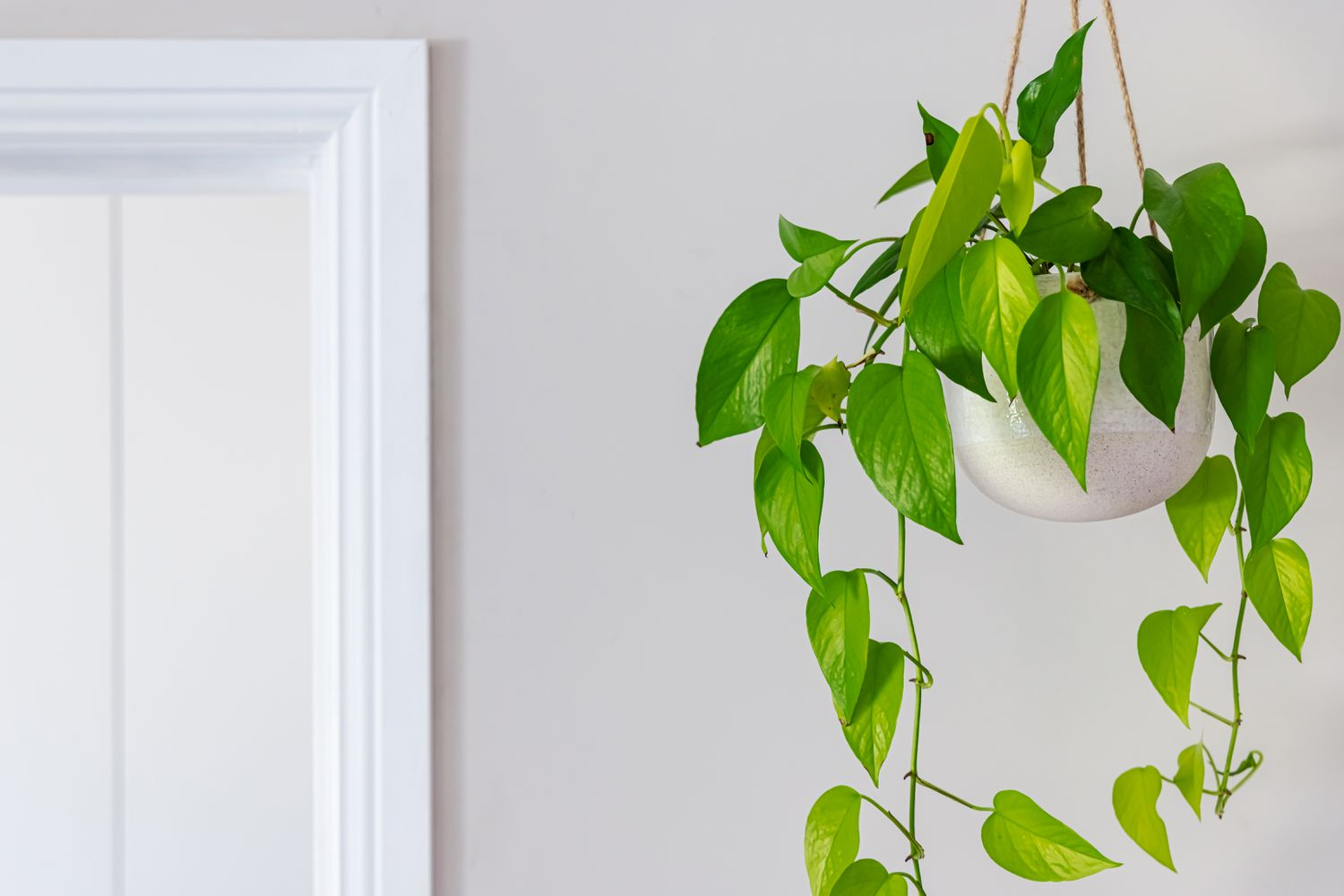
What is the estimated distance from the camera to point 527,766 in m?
0.80

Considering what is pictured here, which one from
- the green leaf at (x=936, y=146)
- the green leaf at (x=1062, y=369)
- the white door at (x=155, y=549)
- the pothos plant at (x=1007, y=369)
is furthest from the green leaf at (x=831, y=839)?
the white door at (x=155, y=549)

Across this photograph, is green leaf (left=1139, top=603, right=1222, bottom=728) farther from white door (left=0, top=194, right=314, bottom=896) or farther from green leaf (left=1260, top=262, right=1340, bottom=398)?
white door (left=0, top=194, right=314, bottom=896)

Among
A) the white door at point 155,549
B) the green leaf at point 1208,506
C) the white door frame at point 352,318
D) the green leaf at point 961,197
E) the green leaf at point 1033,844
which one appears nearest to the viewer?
the green leaf at point 961,197

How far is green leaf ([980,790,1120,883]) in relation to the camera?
1.75ft

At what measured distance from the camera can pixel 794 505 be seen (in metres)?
0.52

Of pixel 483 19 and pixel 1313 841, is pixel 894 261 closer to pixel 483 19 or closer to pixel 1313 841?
pixel 483 19

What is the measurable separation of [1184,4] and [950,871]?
73 cm

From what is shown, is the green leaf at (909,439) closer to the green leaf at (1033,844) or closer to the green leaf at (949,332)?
the green leaf at (949,332)

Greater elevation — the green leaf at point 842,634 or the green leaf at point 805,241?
the green leaf at point 805,241

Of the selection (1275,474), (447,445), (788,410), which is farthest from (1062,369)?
(447,445)

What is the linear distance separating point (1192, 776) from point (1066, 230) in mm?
406

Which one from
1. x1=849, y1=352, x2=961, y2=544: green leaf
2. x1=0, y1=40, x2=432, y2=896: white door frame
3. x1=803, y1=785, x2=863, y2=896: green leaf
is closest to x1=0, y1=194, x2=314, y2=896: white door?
x1=0, y1=40, x2=432, y2=896: white door frame

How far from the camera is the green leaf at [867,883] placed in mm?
552

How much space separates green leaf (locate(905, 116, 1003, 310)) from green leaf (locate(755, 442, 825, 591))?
122 millimetres
